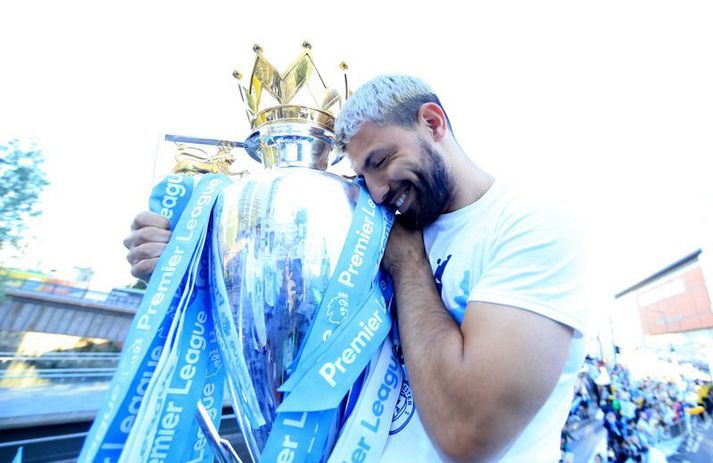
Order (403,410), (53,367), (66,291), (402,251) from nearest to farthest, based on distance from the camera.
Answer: (403,410) → (402,251) → (53,367) → (66,291)

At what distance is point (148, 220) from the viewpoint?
62cm

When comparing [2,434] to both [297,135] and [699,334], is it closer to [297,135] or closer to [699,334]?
[297,135]

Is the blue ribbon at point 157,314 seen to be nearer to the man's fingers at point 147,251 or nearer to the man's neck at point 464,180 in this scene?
the man's fingers at point 147,251

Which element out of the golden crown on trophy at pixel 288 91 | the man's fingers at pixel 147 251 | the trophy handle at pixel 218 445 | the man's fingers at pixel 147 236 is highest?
the golden crown on trophy at pixel 288 91

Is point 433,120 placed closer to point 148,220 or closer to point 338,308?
point 338,308

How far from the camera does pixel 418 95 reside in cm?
75

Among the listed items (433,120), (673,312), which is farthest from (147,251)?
(673,312)

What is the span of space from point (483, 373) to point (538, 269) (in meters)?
0.18

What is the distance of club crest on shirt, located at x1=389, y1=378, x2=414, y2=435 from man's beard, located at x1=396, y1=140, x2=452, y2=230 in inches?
11.7

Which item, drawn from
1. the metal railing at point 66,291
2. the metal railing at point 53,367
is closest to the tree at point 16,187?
the metal railing at point 66,291

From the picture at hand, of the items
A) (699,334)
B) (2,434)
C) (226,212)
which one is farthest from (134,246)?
(699,334)

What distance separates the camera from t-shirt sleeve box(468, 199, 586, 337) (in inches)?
20.0

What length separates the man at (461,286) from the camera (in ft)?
1.52

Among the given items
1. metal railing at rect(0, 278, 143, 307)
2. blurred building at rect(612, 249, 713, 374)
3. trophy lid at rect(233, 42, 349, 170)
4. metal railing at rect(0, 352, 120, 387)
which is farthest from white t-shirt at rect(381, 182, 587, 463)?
blurred building at rect(612, 249, 713, 374)
